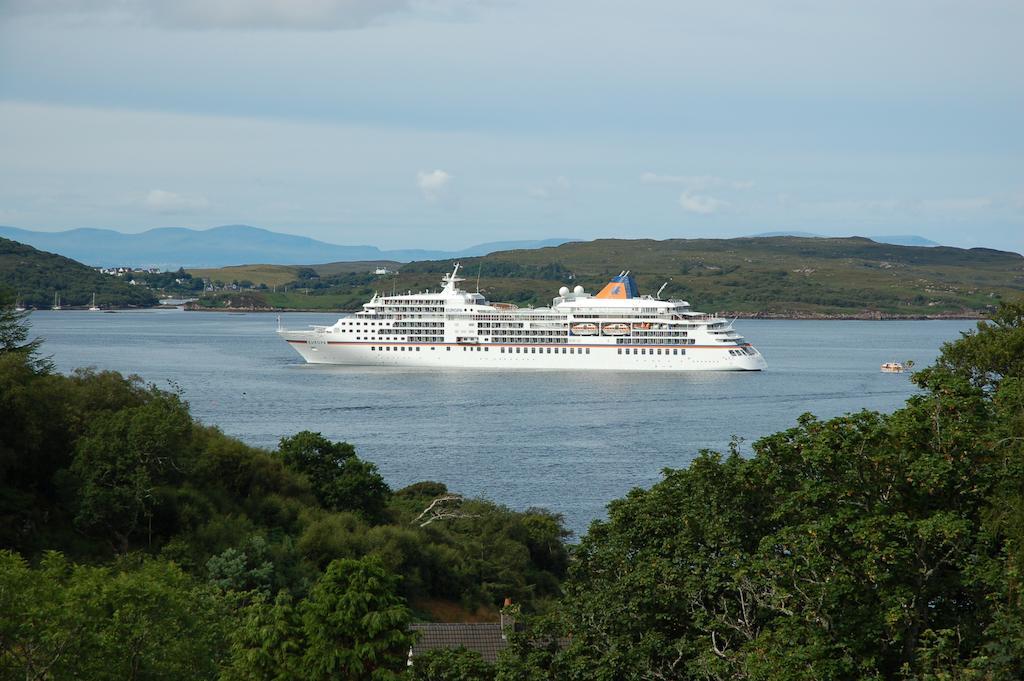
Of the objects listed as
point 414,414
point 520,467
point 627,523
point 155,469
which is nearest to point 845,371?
point 414,414

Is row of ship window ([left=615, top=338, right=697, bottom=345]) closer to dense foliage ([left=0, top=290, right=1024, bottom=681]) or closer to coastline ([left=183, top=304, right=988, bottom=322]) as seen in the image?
dense foliage ([left=0, top=290, right=1024, bottom=681])

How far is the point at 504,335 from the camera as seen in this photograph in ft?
263

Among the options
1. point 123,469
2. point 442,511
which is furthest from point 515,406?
point 123,469

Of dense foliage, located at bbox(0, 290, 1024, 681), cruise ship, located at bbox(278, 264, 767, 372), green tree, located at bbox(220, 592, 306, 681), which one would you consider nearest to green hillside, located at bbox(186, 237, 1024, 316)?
cruise ship, located at bbox(278, 264, 767, 372)

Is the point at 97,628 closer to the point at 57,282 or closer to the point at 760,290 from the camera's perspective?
the point at 760,290

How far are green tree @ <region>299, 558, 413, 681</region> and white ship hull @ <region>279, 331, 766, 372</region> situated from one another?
213 feet

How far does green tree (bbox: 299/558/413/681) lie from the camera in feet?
44.4

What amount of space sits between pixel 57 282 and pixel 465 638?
164m

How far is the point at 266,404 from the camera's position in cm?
5641

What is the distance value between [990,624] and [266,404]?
47857 mm

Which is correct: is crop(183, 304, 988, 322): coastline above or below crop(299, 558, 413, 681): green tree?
above

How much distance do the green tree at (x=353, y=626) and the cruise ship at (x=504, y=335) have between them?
2565 inches

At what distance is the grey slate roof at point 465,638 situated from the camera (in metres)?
16.0

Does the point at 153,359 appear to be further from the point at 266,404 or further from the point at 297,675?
the point at 297,675
